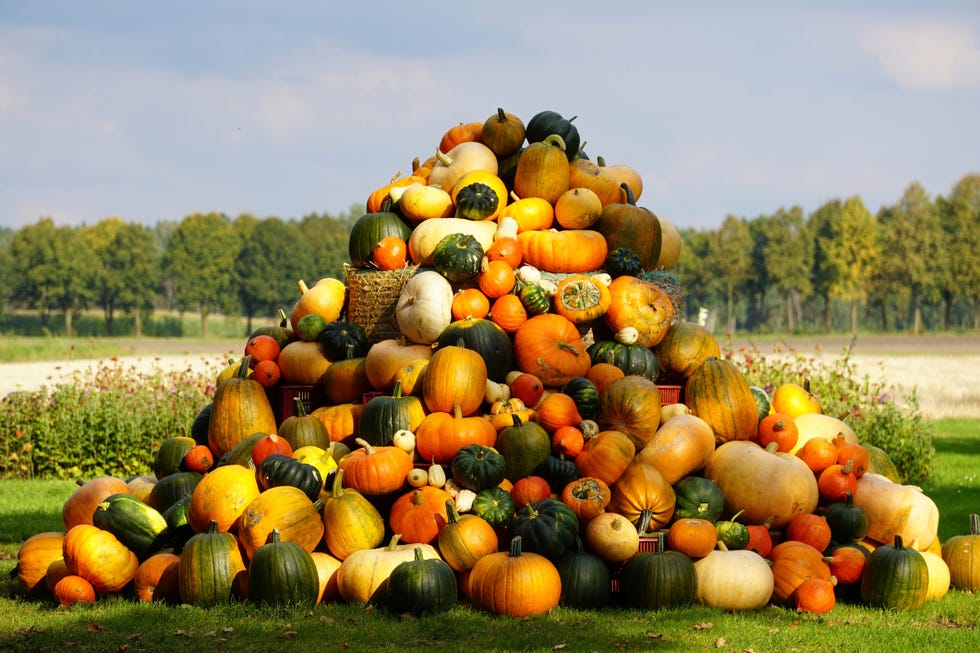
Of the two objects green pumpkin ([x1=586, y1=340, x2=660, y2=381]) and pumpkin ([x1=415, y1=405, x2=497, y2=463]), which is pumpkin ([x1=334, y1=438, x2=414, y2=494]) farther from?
green pumpkin ([x1=586, y1=340, x2=660, y2=381])

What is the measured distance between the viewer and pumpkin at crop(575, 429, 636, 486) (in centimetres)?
730

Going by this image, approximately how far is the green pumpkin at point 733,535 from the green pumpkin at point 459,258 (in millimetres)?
3002

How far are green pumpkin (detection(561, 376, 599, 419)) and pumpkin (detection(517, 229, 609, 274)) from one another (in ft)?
4.58

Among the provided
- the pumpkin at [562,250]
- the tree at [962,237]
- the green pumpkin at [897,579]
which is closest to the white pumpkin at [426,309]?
the pumpkin at [562,250]

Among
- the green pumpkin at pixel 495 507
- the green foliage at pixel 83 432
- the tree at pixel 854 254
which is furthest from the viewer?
the tree at pixel 854 254

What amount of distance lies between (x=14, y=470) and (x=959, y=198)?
57.8 m

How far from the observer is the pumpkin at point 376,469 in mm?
7246

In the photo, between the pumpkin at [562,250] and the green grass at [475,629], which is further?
the pumpkin at [562,250]

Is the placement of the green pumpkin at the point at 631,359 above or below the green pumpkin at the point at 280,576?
above

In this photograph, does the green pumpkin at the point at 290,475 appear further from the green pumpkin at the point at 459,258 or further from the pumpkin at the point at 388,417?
the green pumpkin at the point at 459,258

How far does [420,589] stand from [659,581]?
4.99 ft

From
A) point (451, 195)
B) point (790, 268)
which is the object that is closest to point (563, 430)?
point (451, 195)

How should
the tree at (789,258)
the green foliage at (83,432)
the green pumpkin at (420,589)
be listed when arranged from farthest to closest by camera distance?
1. the tree at (789,258)
2. the green foliage at (83,432)
3. the green pumpkin at (420,589)

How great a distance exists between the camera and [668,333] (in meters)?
9.00
